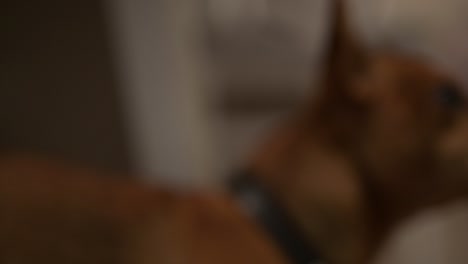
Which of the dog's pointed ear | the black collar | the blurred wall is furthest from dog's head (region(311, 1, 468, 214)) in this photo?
the blurred wall

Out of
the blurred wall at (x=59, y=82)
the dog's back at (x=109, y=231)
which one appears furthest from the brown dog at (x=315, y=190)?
the blurred wall at (x=59, y=82)

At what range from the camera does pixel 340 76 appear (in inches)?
45.5

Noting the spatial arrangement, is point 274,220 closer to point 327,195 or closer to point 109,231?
point 327,195

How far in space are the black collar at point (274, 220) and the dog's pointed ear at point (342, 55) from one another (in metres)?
0.21

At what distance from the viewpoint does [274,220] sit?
111 centimetres

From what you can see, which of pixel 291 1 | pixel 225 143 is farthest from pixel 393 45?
pixel 225 143

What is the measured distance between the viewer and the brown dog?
43.4 inches

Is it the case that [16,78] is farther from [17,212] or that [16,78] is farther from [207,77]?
[17,212]

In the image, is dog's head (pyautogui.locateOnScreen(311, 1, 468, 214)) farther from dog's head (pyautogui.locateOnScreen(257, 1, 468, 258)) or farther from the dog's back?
the dog's back

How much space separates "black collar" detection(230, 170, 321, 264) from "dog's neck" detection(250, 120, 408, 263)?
0.02 meters

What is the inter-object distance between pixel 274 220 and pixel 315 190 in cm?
9

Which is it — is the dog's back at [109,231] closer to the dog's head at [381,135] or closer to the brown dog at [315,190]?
the brown dog at [315,190]

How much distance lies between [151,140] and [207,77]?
0.77ft

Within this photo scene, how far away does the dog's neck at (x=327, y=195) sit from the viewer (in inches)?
44.8
